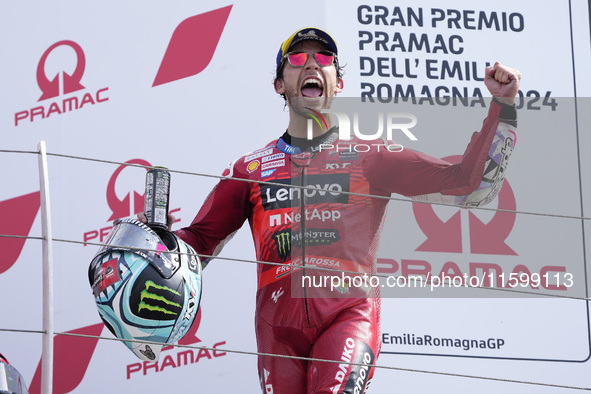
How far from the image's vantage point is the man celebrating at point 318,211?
264cm

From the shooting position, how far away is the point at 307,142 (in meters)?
2.97

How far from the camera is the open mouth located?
2.96 metres

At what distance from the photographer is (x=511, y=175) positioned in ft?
12.1

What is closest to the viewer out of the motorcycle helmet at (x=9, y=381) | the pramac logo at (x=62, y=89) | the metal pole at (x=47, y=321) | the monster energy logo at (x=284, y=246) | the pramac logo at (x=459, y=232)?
the metal pole at (x=47, y=321)

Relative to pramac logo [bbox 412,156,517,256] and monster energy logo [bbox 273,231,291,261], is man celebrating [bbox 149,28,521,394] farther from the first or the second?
pramac logo [bbox 412,156,517,256]

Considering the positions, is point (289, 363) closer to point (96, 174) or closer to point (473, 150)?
point (473, 150)

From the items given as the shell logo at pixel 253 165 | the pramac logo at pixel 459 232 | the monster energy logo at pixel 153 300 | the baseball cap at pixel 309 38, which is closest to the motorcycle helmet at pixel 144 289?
the monster energy logo at pixel 153 300

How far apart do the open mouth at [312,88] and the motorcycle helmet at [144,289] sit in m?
0.72

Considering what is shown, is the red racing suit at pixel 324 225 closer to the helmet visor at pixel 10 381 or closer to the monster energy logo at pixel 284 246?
the monster energy logo at pixel 284 246

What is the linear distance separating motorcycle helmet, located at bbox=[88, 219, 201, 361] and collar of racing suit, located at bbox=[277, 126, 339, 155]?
1.98ft

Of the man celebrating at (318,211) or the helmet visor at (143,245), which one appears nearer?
the helmet visor at (143,245)

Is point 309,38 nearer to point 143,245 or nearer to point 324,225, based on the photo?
point 324,225

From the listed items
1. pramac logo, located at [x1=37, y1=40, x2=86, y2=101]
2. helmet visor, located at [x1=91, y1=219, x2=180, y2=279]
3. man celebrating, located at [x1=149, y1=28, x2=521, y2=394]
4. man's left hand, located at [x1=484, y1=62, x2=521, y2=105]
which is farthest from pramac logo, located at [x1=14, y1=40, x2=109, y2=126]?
man's left hand, located at [x1=484, y1=62, x2=521, y2=105]

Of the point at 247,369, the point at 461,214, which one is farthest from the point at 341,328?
the point at 461,214
